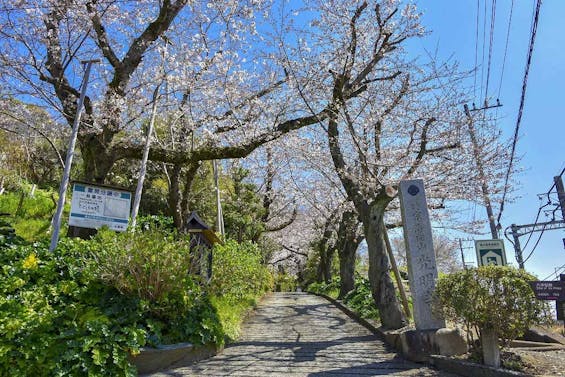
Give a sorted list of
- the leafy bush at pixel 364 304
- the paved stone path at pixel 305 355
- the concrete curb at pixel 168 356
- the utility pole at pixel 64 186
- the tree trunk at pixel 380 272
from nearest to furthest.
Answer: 1. the concrete curb at pixel 168 356
2. the paved stone path at pixel 305 355
3. the utility pole at pixel 64 186
4. the tree trunk at pixel 380 272
5. the leafy bush at pixel 364 304

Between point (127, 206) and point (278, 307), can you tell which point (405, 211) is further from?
point (278, 307)

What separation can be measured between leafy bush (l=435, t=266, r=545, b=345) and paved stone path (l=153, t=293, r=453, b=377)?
3.27 feet

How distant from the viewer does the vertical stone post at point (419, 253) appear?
635 cm

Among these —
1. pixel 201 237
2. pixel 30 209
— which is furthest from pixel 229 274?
pixel 30 209

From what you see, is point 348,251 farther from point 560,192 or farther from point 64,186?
point 64,186

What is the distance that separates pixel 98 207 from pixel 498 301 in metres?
6.23

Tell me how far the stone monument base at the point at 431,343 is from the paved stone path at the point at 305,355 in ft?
0.63

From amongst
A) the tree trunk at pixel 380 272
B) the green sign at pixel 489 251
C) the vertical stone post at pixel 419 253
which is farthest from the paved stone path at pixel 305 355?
the green sign at pixel 489 251

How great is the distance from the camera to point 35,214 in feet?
46.3

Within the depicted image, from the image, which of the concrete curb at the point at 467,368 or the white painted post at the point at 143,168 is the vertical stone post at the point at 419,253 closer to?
the concrete curb at the point at 467,368

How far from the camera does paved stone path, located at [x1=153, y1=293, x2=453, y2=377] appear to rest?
5.56 m

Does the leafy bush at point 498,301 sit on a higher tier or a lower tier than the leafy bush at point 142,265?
lower

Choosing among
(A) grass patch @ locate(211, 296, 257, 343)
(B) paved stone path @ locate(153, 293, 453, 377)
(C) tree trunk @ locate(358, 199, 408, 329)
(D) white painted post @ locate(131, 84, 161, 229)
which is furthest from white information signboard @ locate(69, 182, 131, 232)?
(C) tree trunk @ locate(358, 199, 408, 329)

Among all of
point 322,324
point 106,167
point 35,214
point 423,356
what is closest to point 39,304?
point 106,167
